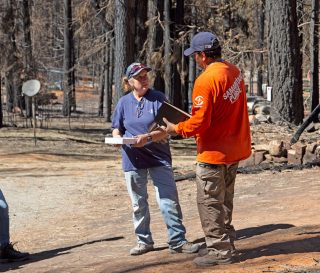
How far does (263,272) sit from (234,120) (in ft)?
3.91

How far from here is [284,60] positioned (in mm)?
14797

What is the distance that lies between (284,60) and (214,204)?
9.94 metres

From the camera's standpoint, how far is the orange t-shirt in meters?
5.18

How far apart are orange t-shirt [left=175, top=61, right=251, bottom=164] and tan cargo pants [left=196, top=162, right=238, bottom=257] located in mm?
94

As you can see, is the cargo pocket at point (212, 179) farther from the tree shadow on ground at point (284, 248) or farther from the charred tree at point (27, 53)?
the charred tree at point (27, 53)

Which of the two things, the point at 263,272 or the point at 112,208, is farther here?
the point at 112,208

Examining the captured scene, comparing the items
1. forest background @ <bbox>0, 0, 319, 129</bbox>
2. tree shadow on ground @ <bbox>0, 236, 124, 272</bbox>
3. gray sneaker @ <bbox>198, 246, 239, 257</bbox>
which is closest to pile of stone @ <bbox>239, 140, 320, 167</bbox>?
forest background @ <bbox>0, 0, 319, 129</bbox>

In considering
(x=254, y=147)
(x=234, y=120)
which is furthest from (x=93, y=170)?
(x=234, y=120)

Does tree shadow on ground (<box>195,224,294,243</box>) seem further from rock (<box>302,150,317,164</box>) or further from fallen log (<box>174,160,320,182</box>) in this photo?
rock (<box>302,150,317,164</box>)

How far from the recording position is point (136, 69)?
6344 mm

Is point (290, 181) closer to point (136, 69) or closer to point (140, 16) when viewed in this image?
point (136, 69)

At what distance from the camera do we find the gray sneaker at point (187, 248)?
242 inches

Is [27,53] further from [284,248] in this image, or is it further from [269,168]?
[284,248]

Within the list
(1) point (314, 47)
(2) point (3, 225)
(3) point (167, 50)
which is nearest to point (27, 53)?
(3) point (167, 50)
